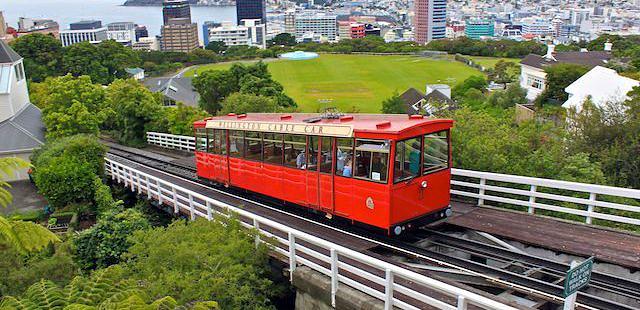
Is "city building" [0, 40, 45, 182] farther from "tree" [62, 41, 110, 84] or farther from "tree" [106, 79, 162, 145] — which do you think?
"tree" [62, 41, 110, 84]

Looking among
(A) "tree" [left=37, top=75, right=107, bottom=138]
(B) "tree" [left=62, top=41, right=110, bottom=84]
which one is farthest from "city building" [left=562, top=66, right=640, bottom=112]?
(B) "tree" [left=62, top=41, right=110, bottom=84]

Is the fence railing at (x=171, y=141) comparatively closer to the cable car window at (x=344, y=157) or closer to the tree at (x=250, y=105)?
the tree at (x=250, y=105)

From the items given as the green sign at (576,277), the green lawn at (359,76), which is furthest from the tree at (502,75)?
the green sign at (576,277)

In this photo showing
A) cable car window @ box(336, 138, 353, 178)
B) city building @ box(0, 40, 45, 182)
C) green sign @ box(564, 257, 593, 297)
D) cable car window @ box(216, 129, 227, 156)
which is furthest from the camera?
city building @ box(0, 40, 45, 182)

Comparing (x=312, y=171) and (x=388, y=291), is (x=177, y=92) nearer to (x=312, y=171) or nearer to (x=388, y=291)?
(x=312, y=171)

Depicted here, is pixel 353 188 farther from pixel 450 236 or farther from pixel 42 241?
pixel 42 241

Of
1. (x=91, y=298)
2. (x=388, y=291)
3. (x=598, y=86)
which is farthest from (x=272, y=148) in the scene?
(x=598, y=86)
